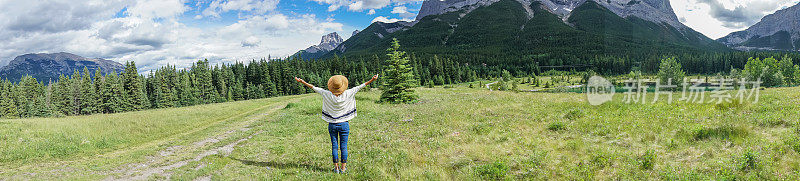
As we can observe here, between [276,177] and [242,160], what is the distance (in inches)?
128

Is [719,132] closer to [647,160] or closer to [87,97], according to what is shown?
[647,160]

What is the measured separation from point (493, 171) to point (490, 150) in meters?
2.30

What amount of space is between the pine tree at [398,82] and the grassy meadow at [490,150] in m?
15.2

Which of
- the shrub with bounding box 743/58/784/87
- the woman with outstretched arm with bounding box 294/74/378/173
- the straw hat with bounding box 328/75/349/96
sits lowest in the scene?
the shrub with bounding box 743/58/784/87

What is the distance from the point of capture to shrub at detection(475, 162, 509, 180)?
305 inches

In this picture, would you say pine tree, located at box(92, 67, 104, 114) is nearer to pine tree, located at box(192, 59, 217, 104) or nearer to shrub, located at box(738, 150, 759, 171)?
pine tree, located at box(192, 59, 217, 104)

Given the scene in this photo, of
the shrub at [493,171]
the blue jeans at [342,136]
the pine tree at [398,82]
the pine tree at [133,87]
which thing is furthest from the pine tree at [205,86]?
the shrub at [493,171]

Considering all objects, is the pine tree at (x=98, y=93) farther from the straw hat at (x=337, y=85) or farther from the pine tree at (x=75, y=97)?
the straw hat at (x=337, y=85)

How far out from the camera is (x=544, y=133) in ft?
41.0

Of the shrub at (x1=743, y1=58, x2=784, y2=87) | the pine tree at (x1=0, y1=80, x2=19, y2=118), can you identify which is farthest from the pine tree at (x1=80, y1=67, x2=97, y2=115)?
the shrub at (x1=743, y1=58, x2=784, y2=87)

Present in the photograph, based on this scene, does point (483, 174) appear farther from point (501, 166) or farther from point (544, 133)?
point (544, 133)

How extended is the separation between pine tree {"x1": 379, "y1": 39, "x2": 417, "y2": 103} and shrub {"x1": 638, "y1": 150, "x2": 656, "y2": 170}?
24758 mm

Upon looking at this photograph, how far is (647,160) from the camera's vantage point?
7797 mm

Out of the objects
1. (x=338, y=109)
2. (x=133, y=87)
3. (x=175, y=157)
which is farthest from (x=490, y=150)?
(x=133, y=87)
